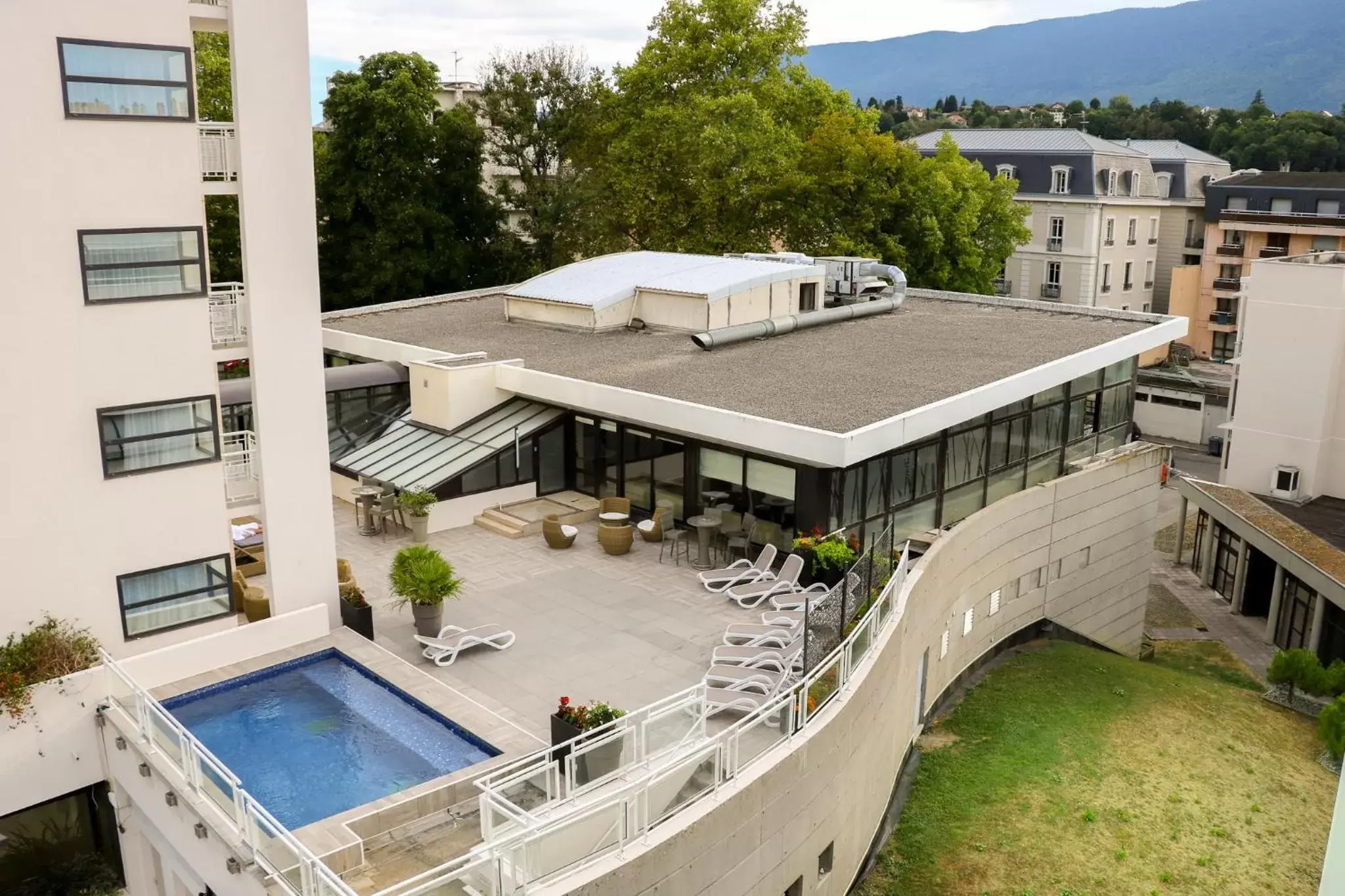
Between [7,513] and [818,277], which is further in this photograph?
[818,277]

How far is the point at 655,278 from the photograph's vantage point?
2841 cm

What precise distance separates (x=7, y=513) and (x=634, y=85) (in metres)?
36.8

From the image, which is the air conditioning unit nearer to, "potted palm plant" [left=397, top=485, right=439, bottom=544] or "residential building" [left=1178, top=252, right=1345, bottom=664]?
"residential building" [left=1178, top=252, right=1345, bottom=664]

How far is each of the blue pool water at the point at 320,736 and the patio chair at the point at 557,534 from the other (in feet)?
17.8

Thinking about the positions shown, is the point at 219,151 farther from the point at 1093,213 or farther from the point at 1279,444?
the point at 1093,213

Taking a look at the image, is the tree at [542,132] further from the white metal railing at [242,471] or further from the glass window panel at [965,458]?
the white metal railing at [242,471]

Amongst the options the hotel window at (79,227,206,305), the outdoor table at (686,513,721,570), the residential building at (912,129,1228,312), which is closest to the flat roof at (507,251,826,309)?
the outdoor table at (686,513,721,570)

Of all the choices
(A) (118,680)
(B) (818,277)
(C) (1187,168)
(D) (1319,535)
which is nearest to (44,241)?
(A) (118,680)

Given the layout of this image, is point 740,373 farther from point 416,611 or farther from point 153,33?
point 153,33

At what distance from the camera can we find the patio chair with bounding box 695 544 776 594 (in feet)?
59.9

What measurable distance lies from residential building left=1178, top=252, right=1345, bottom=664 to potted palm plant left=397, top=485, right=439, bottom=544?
25.1 metres

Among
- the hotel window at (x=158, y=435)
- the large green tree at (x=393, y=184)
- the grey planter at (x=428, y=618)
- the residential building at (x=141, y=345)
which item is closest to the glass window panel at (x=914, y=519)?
the grey planter at (x=428, y=618)

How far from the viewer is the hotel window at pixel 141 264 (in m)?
14.0

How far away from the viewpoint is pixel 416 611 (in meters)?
16.6
